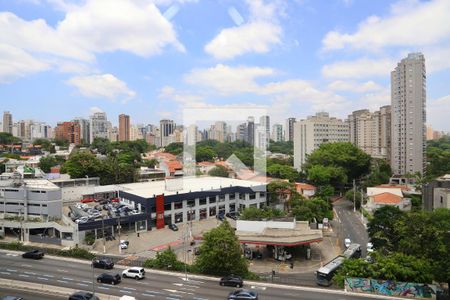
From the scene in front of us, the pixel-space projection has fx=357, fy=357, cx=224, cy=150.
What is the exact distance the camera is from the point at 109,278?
445 inches

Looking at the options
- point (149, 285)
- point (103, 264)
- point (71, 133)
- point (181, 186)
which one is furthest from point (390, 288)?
point (71, 133)

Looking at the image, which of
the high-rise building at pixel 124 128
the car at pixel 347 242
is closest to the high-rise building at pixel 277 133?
the high-rise building at pixel 124 128

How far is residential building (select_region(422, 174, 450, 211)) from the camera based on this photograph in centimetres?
1921

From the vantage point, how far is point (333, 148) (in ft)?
117

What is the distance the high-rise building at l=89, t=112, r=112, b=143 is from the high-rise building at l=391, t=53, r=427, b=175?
6210cm

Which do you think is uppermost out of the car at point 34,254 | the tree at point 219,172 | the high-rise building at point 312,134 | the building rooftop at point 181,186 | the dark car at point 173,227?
the high-rise building at point 312,134

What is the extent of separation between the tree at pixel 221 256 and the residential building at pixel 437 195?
13.2 metres

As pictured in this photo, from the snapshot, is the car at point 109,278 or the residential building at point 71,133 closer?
the car at point 109,278

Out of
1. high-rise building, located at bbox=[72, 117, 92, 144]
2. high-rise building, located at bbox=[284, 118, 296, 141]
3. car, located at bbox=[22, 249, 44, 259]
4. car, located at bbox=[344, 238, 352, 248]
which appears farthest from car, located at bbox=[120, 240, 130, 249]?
high-rise building, located at bbox=[72, 117, 92, 144]

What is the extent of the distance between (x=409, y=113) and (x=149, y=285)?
3276cm

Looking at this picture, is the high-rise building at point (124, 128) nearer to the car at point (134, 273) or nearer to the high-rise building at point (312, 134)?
the high-rise building at point (312, 134)

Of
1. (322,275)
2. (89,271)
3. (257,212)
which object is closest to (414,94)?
(257,212)

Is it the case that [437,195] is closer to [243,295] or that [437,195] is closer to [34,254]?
[243,295]

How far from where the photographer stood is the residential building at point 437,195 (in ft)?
63.0
